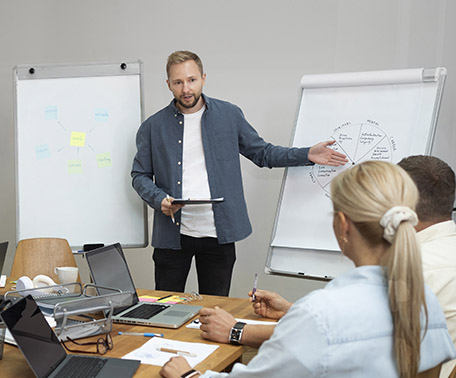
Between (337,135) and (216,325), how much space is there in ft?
4.94

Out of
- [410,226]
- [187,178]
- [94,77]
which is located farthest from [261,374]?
[94,77]

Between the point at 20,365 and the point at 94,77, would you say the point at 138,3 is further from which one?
the point at 20,365

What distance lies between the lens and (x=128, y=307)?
2059 millimetres

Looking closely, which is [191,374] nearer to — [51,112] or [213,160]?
[213,160]

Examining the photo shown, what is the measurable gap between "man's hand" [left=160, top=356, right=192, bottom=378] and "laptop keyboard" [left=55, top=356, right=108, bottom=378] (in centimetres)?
18

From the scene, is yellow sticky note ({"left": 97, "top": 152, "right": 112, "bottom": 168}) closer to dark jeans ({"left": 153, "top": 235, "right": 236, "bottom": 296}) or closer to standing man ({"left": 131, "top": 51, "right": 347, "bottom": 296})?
standing man ({"left": 131, "top": 51, "right": 347, "bottom": 296})

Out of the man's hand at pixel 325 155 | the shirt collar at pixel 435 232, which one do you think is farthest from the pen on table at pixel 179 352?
the man's hand at pixel 325 155

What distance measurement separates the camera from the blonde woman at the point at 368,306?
3.52 feet

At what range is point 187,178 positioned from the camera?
2.94 meters

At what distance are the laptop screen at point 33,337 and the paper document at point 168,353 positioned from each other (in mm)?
218

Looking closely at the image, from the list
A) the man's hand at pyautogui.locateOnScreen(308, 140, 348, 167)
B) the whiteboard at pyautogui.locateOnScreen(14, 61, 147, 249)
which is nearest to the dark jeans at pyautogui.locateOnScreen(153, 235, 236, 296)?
the whiteboard at pyautogui.locateOnScreen(14, 61, 147, 249)

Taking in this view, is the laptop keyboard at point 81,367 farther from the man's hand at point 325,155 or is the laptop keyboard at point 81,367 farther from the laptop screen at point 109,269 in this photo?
the man's hand at point 325,155

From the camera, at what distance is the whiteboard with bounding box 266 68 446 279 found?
8.91ft

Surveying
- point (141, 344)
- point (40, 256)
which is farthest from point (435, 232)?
point (40, 256)
